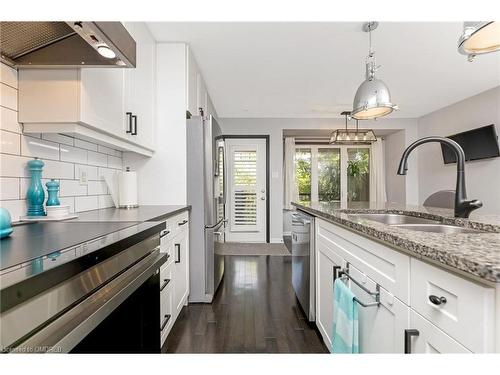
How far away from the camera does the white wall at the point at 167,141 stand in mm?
2393

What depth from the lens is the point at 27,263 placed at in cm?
58

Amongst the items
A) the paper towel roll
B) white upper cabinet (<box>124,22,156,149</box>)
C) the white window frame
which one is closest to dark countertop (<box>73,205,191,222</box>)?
the paper towel roll

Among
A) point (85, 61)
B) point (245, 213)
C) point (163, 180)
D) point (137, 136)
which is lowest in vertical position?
point (245, 213)

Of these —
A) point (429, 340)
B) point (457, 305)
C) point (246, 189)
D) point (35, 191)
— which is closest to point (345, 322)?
point (429, 340)

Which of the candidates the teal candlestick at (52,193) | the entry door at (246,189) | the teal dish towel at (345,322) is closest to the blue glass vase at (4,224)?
the teal candlestick at (52,193)

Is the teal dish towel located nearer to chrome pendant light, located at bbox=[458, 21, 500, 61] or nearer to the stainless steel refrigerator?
chrome pendant light, located at bbox=[458, 21, 500, 61]

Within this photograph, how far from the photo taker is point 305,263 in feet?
6.75

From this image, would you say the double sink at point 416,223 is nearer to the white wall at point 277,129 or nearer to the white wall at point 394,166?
the white wall at point 277,129

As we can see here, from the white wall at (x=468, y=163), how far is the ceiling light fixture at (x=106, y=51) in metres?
4.88

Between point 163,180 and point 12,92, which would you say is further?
point 163,180

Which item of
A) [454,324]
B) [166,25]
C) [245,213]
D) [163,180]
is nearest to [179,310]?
[163,180]

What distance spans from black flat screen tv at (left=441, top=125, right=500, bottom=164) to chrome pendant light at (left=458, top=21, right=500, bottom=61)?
9.49ft
